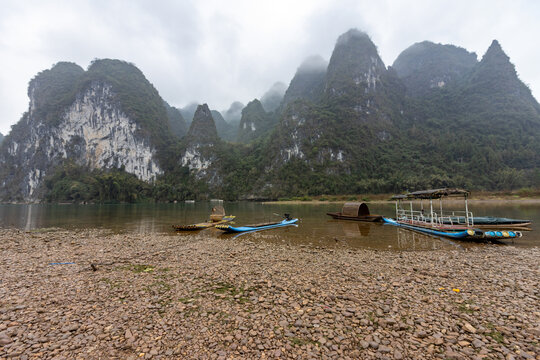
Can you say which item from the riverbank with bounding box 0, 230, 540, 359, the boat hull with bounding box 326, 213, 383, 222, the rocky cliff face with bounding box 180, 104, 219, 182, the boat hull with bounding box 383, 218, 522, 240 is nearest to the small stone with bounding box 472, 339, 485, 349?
the riverbank with bounding box 0, 230, 540, 359

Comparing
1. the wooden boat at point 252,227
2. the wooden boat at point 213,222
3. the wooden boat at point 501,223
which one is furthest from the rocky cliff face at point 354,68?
the wooden boat at point 213,222

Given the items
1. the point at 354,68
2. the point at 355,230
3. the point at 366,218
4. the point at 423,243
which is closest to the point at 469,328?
the point at 423,243

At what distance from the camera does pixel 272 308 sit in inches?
188

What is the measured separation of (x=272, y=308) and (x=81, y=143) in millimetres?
160445

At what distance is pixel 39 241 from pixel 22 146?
588 ft

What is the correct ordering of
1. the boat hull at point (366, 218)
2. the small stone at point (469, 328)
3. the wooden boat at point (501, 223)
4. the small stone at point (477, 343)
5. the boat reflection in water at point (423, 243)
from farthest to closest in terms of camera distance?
the boat hull at point (366, 218), the wooden boat at point (501, 223), the boat reflection in water at point (423, 243), the small stone at point (469, 328), the small stone at point (477, 343)

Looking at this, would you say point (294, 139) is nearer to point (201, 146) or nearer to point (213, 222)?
point (201, 146)

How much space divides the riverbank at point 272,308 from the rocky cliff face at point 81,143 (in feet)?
450

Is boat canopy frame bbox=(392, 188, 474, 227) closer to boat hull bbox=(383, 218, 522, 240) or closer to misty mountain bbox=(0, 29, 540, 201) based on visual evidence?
boat hull bbox=(383, 218, 522, 240)

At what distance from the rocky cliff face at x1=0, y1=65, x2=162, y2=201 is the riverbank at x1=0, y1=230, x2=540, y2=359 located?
137 metres

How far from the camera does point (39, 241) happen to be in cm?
1331

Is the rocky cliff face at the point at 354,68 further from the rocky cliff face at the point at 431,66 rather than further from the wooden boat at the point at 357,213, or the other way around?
the wooden boat at the point at 357,213

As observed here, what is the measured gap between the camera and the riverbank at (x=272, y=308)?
3463mm

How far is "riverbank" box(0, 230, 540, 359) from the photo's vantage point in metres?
3.46
